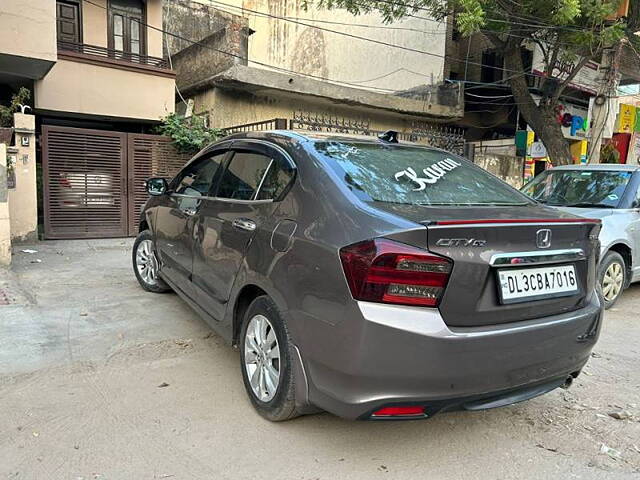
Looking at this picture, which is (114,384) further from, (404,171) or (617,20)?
(617,20)

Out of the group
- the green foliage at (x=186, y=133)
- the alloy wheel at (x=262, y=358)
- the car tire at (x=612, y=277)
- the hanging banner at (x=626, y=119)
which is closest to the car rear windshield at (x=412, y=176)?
the alloy wheel at (x=262, y=358)

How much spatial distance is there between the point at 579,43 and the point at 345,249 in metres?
9.68

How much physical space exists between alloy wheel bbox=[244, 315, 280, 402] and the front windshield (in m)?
4.61

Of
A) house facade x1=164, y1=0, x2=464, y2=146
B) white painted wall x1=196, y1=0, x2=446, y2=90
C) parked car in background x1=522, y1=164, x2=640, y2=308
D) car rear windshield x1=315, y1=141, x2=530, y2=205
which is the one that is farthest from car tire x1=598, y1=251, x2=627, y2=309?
white painted wall x1=196, y1=0, x2=446, y2=90

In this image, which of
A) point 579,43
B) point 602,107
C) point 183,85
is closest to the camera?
point 579,43

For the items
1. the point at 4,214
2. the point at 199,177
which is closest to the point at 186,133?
the point at 4,214

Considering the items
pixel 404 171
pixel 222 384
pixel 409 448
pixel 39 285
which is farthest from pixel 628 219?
pixel 39 285

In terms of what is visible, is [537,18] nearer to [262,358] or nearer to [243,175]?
[243,175]

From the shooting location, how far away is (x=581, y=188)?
6.17 meters

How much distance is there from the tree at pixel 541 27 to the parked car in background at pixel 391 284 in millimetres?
6736

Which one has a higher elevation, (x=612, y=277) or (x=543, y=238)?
(x=543, y=238)

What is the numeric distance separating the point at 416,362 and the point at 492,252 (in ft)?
2.05

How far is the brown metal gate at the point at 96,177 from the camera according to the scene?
9.14m

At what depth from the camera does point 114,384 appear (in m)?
3.29
